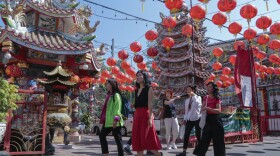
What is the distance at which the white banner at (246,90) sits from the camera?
10.4m

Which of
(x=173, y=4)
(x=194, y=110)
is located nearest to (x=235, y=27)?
(x=173, y=4)

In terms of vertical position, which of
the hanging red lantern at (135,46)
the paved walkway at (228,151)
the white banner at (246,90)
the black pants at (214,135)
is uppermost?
the hanging red lantern at (135,46)

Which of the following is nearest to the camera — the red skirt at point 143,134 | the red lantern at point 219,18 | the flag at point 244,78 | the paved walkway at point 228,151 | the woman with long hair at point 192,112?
the red skirt at point 143,134

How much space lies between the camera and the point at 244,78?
35.0 feet

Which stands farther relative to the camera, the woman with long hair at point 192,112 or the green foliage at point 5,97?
the woman with long hair at point 192,112

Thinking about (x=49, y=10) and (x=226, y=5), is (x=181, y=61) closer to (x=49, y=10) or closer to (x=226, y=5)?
(x=226, y=5)

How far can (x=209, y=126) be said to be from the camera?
5332 millimetres

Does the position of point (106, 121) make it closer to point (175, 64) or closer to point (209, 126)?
point (209, 126)

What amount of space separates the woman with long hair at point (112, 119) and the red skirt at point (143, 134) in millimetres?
561

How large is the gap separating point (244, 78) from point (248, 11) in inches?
101

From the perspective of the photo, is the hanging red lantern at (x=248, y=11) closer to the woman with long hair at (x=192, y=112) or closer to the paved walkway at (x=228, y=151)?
the paved walkway at (x=228, y=151)

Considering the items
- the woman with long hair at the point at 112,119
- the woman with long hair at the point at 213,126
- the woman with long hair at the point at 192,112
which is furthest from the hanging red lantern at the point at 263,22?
the woman with long hair at the point at 112,119

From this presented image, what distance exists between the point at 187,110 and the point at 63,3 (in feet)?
24.5

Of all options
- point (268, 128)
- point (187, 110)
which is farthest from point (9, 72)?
point (268, 128)
